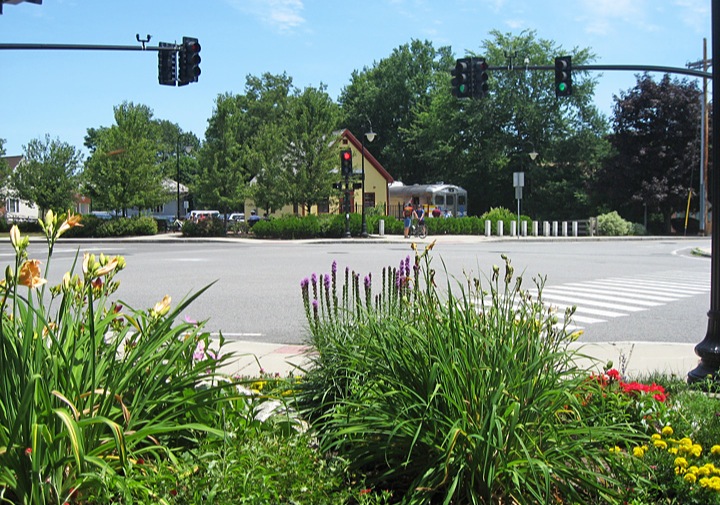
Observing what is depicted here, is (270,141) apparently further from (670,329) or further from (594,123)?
(670,329)

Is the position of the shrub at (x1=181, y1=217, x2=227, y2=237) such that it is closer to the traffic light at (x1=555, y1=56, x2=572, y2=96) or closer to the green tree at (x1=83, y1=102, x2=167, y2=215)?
the green tree at (x1=83, y1=102, x2=167, y2=215)

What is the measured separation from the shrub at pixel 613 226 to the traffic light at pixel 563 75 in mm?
24274

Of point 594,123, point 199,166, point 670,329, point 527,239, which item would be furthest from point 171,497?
point 594,123

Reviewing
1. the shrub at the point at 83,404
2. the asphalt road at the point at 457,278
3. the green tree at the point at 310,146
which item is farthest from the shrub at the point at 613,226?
the shrub at the point at 83,404

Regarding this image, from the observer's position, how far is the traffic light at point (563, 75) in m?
21.6

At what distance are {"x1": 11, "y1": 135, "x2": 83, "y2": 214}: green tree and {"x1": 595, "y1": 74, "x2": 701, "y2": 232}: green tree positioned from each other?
3723 cm

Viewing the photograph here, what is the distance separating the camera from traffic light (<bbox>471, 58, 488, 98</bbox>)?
22.4 meters

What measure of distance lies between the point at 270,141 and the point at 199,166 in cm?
581

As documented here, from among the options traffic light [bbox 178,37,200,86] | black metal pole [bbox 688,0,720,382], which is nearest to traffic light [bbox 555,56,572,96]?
traffic light [bbox 178,37,200,86]

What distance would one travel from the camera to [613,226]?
44500mm

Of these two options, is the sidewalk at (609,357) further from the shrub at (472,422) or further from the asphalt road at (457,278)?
the shrub at (472,422)

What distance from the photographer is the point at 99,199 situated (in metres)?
44.3

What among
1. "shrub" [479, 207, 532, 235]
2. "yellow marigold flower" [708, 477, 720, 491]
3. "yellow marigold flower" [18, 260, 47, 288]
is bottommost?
"yellow marigold flower" [708, 477, 720, 491]

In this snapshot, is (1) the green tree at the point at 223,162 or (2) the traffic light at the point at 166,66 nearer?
(2) the traffic light at the point at 166,66
